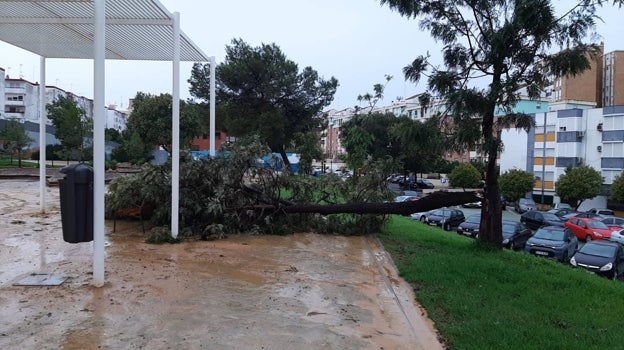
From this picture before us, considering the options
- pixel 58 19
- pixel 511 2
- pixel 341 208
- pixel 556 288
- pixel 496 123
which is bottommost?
pixel 556 288

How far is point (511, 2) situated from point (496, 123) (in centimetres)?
279

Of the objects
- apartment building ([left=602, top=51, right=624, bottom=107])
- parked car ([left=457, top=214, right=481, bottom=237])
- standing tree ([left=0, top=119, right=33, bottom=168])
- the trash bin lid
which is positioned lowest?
parked car ([left=457, top=214, right=481, bottom=237])

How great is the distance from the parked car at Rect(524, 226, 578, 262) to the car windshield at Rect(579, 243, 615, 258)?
1.61 m

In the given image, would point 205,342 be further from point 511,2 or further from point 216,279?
point 511,2

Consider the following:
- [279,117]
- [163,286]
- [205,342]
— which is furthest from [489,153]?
[279,117]

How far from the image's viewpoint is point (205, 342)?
4559 mm

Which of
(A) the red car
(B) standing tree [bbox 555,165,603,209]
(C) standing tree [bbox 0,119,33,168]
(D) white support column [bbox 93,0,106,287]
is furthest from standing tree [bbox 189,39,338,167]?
(D) white support column [bbox 93,0,106,287]

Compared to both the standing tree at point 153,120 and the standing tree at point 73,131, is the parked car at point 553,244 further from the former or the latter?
the standing tree at point 153,120

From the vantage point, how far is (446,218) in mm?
31406

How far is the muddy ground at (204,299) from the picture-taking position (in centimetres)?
470

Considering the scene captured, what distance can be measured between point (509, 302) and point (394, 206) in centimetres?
469

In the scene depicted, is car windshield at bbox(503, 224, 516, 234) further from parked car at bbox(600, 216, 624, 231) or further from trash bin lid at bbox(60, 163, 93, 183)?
trash bin lid at bbox(60, 163, 93, 183)

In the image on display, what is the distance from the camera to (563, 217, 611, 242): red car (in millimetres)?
28906

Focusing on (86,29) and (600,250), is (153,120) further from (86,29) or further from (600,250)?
(600,250)
